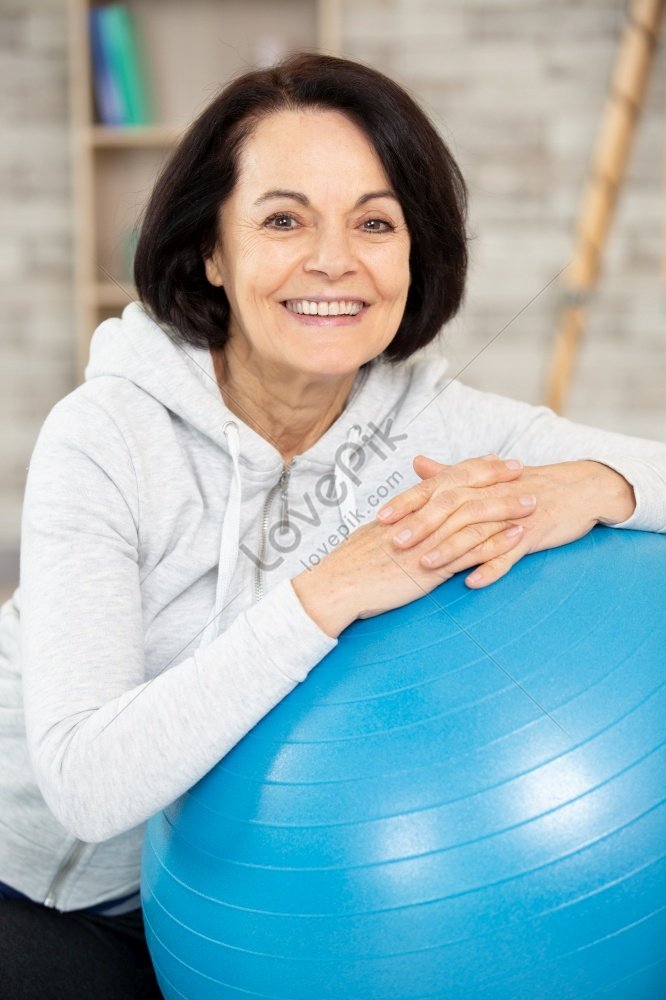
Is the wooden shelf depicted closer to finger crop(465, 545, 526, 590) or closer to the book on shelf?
the book on shelf

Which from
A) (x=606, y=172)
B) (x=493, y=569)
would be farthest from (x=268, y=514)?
(x=606, y=172)

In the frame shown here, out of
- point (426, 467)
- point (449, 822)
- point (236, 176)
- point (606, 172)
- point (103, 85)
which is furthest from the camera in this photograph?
point (103, 85)

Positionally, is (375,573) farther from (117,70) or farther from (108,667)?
(117,70)

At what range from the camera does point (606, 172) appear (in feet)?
12.9

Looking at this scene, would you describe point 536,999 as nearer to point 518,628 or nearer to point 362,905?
point 362,905

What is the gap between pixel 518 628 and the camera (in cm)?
114

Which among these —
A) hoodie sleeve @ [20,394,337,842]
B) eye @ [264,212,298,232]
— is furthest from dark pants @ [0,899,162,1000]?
eye @ [264,212,298,232]

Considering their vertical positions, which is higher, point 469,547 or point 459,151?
point 469,547

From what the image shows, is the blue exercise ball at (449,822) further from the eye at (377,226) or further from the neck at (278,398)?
the eye at (377,226)

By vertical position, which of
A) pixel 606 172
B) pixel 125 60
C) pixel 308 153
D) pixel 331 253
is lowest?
pixel 606 172

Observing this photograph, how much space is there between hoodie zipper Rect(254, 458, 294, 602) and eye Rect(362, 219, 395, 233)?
31 cm

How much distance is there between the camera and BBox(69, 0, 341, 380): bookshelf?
4.01m

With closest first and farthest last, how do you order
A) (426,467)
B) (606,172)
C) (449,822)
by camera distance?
(449,822) < (426,467) < (606,172)

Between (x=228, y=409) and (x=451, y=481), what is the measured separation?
0.33 m
